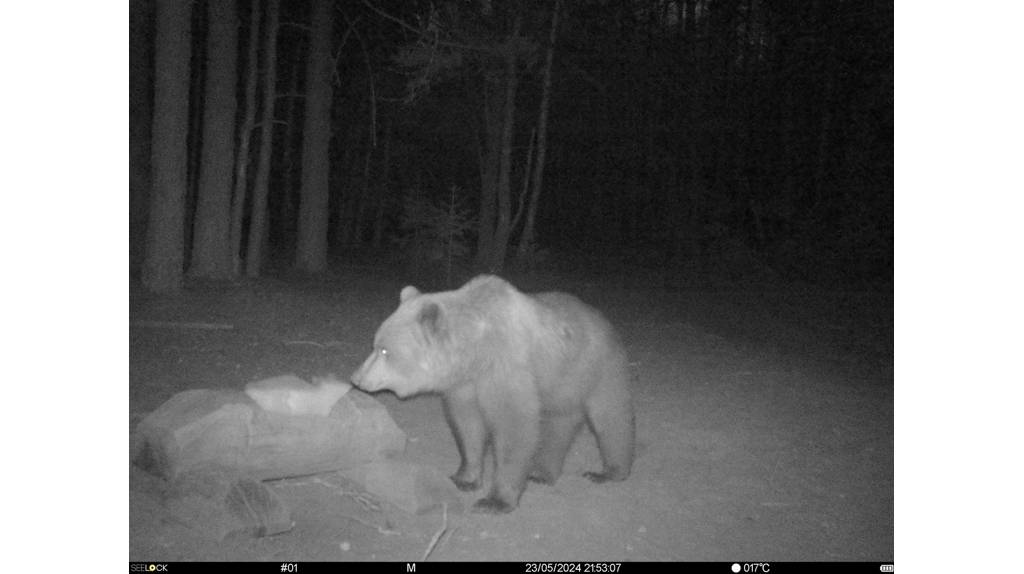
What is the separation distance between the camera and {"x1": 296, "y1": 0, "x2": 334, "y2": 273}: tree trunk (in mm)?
19734

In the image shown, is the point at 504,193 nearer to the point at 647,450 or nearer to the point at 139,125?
the point at 139,125

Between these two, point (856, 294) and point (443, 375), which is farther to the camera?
point (856, 294)

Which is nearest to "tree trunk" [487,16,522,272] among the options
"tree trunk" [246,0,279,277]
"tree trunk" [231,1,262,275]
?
"tree trunk" [246,0,279,277]

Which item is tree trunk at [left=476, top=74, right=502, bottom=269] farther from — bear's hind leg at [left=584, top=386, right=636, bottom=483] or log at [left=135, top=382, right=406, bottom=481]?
Result: log at [left=135, top=382, right=406, bottom=481]

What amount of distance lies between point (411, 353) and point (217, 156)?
1162 centimetres

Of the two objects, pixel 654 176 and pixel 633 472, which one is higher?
pixel 654 176

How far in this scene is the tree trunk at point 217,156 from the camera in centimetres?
1538

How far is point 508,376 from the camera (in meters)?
5.94

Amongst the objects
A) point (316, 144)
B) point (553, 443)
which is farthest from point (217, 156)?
point (553, 443)

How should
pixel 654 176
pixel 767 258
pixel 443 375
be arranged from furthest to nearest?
pixel 654 176 → pixel 767 258 → pixel 443 375

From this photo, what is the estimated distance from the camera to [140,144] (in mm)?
22422
